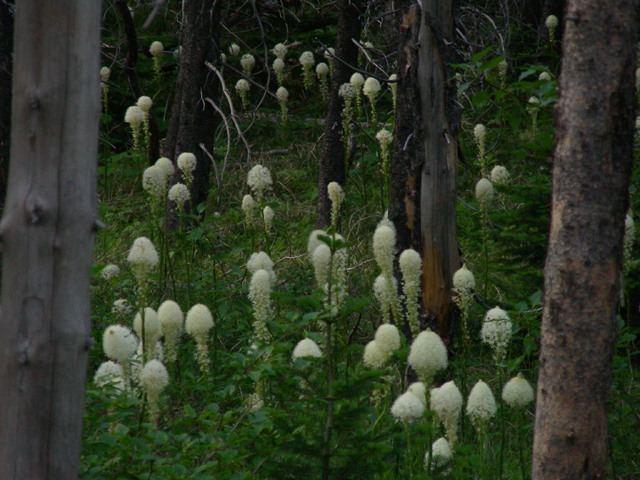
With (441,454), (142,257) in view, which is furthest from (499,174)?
(142,257)

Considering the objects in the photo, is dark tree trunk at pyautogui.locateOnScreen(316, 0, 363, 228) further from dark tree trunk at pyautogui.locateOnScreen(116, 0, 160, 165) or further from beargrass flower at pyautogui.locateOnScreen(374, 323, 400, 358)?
beargrass flower at pyautogui.locateOnScreen(374, 323, 400, 358)

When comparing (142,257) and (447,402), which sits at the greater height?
(142,257)

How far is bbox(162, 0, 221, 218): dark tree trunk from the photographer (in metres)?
6.45

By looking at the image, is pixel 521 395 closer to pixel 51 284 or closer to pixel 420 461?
pixel 420 461

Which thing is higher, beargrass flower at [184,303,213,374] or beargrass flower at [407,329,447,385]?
beargrass flower at [184,303,213,374]

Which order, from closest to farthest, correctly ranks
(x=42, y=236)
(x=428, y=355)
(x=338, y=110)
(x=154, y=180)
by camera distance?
(x=42, y=236) → (x=428, y=355) → (x=154, y=180) → (x=338, y=110)

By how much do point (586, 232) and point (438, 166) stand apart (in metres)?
2.09

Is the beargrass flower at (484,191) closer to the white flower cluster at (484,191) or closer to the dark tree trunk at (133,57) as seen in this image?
the white flower cluster at (484,191)

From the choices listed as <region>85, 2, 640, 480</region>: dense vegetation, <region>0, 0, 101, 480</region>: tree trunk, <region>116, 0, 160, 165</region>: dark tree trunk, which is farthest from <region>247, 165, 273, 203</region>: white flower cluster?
<region>116, 0, 160, 165</region>: dark tree trunk

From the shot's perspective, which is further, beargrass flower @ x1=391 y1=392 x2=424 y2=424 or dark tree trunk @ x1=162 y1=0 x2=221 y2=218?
dark tree trunk @ x1=162 y1=0 x2=221 y2=218

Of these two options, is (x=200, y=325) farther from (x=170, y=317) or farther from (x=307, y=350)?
(x=307, y=350)

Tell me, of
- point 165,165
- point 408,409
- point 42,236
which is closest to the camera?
point 42,236

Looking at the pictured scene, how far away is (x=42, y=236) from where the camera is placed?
1889mm

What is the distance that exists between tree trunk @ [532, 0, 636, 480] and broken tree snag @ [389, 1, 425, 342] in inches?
76.8
